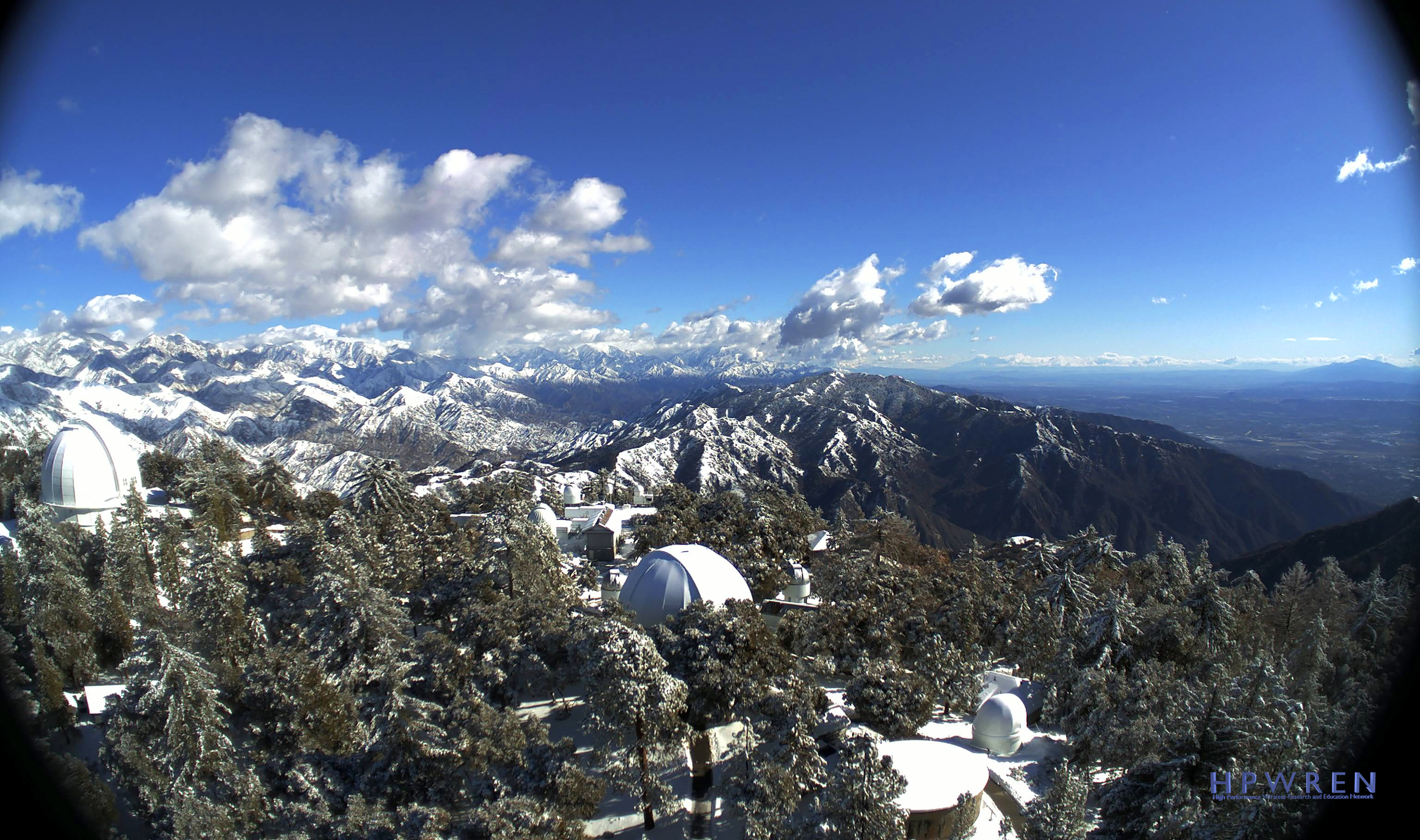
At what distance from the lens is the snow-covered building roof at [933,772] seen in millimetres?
16375

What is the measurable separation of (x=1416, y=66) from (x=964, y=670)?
22492 mm

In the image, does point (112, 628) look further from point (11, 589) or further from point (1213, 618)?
point (1213, 618)

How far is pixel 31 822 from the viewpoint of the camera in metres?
7.94

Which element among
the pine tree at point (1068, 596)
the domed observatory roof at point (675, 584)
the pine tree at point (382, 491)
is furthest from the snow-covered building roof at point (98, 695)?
the pine tree at point (1068, 596)

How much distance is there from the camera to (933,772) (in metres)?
17.4

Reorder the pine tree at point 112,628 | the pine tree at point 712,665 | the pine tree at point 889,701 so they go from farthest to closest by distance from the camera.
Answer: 1. the pine tree at point 112,628
2. the pine tree at point 889,701
3. the pine tree at point 712,665

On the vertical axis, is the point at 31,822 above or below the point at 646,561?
above

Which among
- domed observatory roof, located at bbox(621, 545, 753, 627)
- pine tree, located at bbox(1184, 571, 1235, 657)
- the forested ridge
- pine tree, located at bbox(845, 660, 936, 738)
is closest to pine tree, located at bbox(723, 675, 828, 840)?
the forested ridge

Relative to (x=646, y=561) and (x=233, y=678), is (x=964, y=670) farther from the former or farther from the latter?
(x=233, y=678)

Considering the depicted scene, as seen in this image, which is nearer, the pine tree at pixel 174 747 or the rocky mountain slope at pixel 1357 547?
the pine tree at pixel 174 747

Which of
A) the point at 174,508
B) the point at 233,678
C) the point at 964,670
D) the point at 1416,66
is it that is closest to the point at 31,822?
the point at 233,678

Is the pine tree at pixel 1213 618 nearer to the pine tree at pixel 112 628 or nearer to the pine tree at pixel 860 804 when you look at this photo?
the pine tree at pixel 860 804

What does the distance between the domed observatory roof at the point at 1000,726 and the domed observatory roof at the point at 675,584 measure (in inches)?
411

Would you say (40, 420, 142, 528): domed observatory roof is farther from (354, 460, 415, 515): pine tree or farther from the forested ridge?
(354, 460, 415, 515): pine tree
